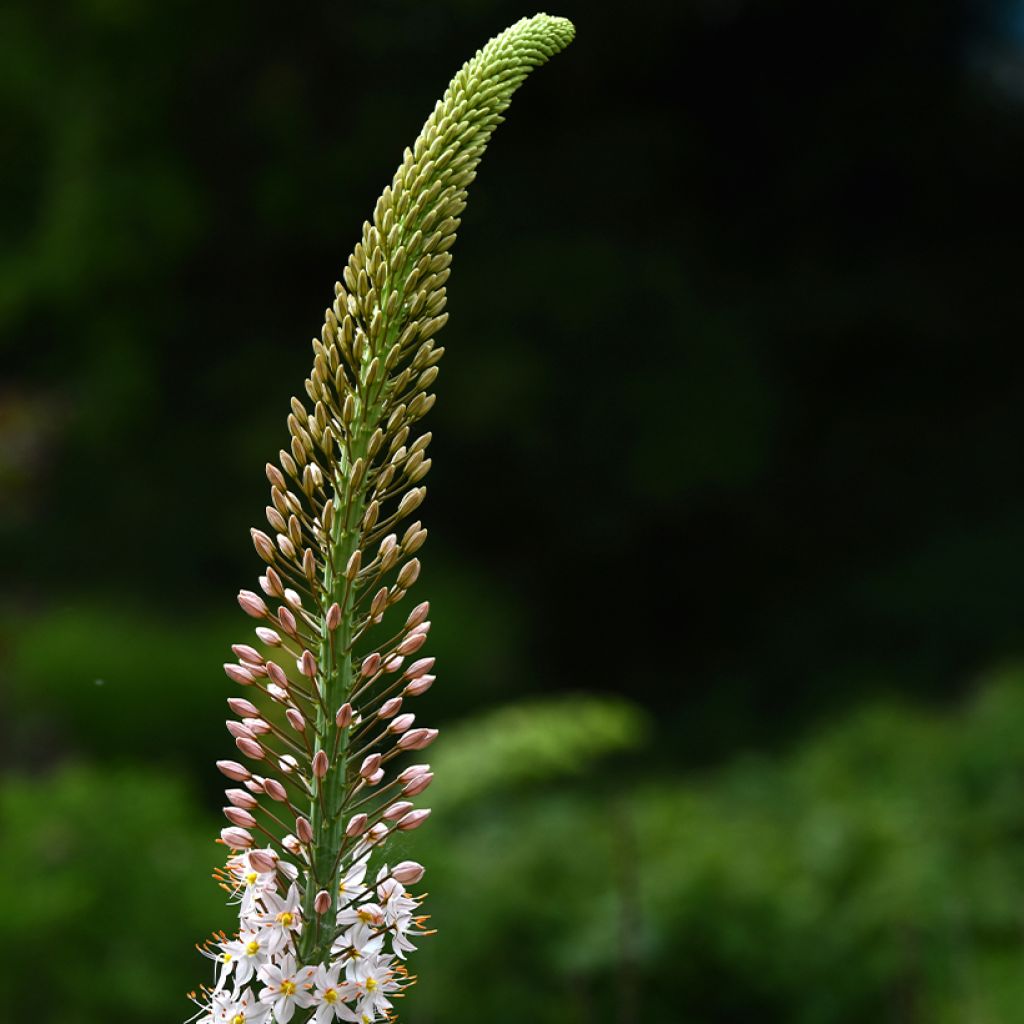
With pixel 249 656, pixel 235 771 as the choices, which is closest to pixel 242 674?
pixel 249 656

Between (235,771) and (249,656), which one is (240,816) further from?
(249,656)

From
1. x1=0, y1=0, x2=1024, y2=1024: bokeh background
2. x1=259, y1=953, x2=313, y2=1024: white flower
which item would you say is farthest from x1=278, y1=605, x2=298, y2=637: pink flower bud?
x1=0, y1=0, x2=1024, y2=1024: bokeh background

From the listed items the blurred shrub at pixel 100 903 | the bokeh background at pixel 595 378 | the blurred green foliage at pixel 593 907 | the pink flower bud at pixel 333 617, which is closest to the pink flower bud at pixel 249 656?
the pink flower bud at pixel 333 617

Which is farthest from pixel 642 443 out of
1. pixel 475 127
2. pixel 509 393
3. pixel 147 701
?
pixel 475 127

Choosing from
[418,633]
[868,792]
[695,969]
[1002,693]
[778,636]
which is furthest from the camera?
[778,636]

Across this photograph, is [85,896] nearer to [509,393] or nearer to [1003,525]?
[509,393]

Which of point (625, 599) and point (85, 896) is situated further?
point (625, 599)
